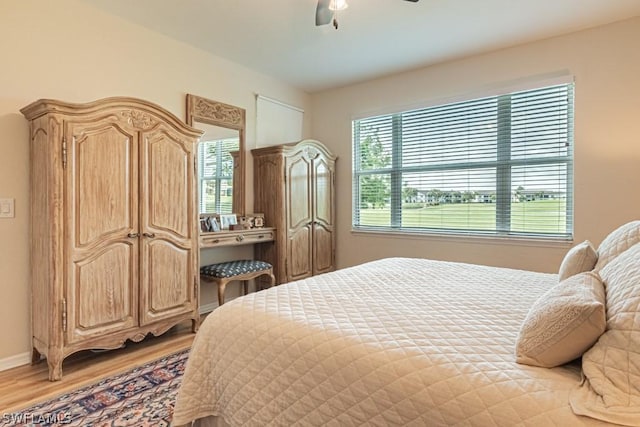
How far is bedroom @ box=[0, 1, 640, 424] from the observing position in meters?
2.51

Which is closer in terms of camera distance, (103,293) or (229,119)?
(103,293)

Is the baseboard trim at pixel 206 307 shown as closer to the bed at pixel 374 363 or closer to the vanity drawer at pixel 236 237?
the vanity drawer at pixel 236 237

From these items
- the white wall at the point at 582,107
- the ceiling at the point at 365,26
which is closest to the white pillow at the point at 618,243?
the white wall at the point at 582,107

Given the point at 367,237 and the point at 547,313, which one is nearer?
the point at 547,313

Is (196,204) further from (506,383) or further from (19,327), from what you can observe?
(506,383)

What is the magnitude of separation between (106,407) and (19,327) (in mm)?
1138

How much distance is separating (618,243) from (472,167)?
2.28 m

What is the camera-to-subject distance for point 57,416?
188 cm

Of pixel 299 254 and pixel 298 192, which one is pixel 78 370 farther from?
pixel 298 192

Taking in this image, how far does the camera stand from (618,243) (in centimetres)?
164

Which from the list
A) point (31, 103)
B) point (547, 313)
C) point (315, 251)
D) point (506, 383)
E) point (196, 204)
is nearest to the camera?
point (506, 383)

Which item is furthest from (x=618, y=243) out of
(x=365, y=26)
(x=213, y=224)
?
(x=213, y=224)

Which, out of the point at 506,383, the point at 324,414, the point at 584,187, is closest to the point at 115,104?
the point at 324,414
